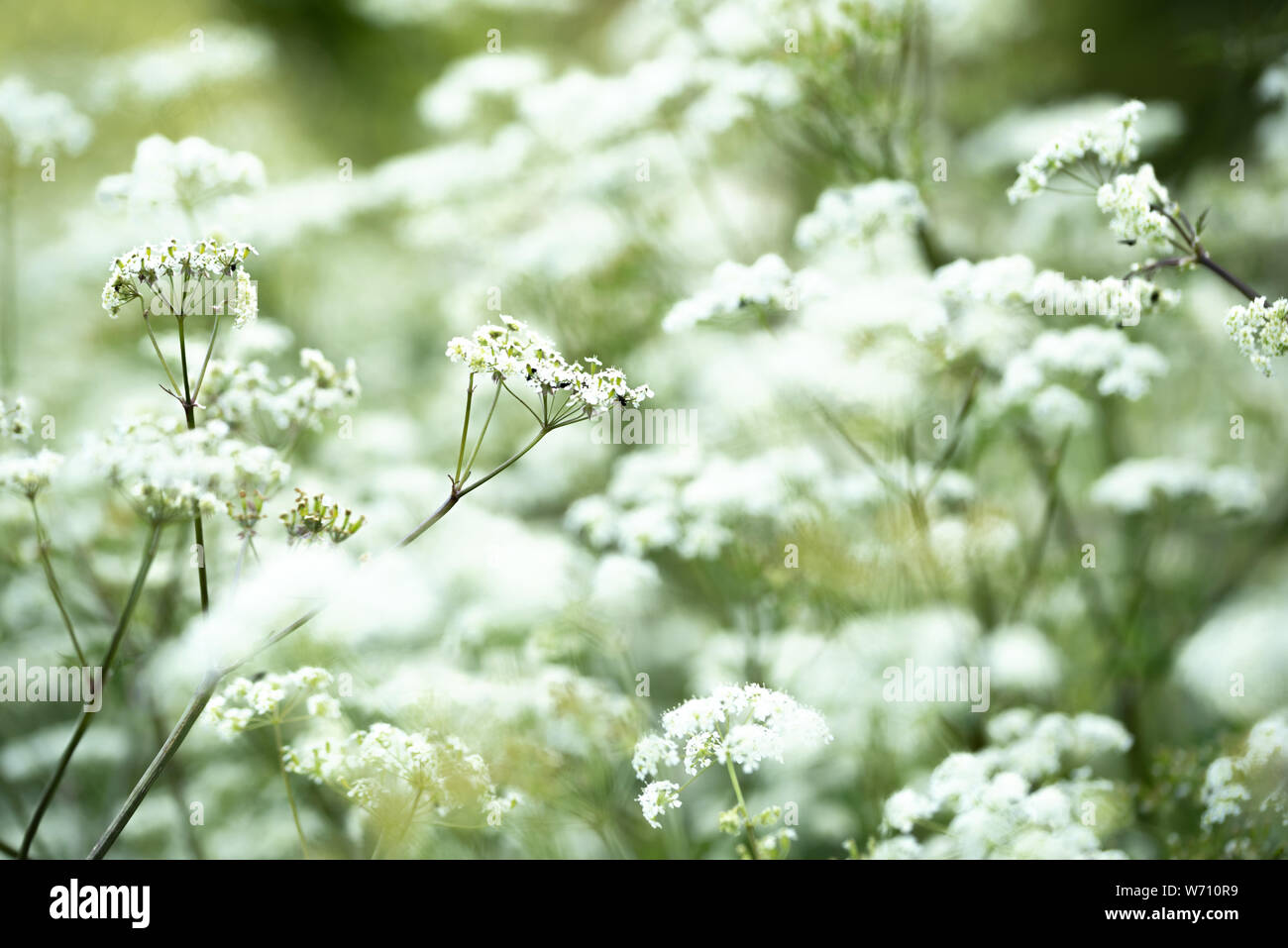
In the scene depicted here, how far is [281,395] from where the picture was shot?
4.96 feet

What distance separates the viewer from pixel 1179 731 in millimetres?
2709

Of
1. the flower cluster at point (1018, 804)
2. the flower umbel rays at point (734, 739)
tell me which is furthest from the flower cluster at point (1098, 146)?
the flower cluster at point (1018, 804)

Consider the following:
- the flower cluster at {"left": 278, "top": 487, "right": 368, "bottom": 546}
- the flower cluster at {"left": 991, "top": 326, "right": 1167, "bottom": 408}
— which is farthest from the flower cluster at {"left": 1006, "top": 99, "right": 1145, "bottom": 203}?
the flower cluster at {"left": 278, "top": 487, "right": 368, "bottom": 546}

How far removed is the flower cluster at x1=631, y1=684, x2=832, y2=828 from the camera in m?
1.29

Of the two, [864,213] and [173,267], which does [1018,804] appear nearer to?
[864,213]

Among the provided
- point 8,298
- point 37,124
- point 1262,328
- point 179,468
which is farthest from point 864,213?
point 8,298

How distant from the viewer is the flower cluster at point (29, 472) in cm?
124

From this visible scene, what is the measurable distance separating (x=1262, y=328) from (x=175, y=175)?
6.28ft

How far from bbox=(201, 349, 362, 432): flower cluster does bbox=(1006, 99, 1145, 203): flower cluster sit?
45.5 inches

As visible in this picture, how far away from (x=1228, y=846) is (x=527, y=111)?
2384 mm

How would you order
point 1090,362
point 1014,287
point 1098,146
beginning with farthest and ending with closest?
point 1090,362
point 1014,287
point 1098,146

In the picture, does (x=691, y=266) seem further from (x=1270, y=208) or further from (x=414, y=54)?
(x=414, y=54)

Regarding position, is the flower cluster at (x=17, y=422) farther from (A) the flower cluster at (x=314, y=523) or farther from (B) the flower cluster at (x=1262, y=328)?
(B) the flower cluster at (x=1262, y=328)
